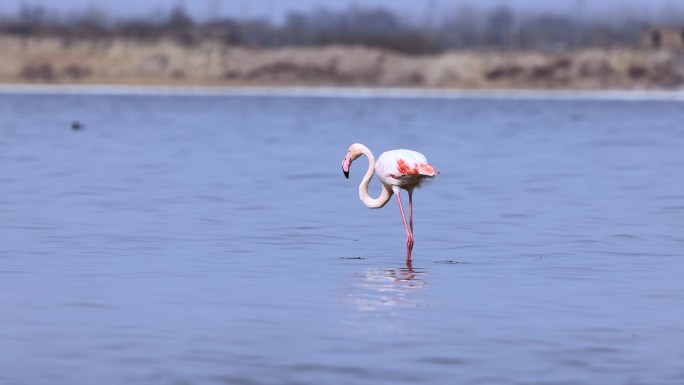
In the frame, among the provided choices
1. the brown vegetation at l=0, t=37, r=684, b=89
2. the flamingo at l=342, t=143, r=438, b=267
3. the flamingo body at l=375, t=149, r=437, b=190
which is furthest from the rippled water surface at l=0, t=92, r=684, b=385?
the brown vegetation at l=0, t=37, r=684, b=89

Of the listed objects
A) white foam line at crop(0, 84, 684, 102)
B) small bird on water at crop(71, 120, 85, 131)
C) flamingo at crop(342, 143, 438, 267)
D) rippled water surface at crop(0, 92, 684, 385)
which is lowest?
white foam line at crop(0, 84, 684, 102)

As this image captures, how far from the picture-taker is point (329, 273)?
14.2 m

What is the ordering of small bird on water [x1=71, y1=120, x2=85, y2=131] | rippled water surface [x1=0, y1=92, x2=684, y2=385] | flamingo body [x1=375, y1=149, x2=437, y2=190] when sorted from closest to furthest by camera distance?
rippled water surface [x1=0, y1=92, x2=684, y2=385], flamingo body [x1=375, y1=149, x2=437, y2=190], small bird on water [x1=71, y1=120, x2=85, y2=131]

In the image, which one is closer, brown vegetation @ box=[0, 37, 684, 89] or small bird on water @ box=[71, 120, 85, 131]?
small bird on water @ box=[71, 120, 85, 131]

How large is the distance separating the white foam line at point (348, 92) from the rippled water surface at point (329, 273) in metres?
60.2

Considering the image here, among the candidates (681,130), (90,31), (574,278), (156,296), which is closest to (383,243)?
(574,278)

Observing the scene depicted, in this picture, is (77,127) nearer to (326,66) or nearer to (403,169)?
(403,169)

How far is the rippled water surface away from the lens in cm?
1002

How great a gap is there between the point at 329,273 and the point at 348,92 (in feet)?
291

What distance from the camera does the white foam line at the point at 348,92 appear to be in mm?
93500

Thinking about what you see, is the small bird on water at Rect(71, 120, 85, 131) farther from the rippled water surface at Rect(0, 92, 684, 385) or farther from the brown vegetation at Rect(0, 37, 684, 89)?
the brown vegetation at Rect(0, 37, 684, 89)

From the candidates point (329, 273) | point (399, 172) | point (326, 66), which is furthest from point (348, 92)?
point (329, 273)

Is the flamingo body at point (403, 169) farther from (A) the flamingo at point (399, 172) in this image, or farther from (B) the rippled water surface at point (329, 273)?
(B) the rippled water surface at point (329, 273)

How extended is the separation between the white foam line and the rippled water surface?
60156 millimetres
